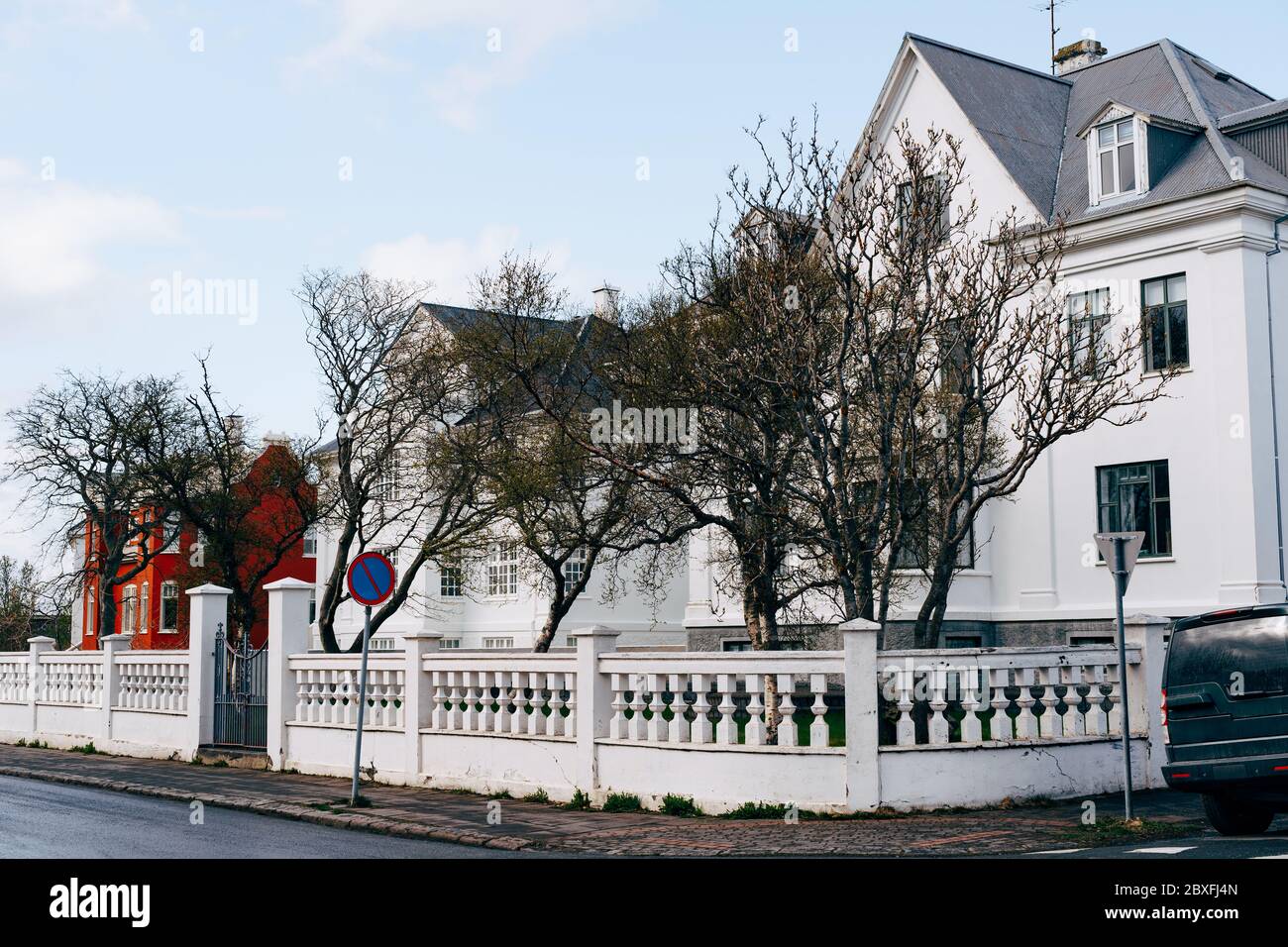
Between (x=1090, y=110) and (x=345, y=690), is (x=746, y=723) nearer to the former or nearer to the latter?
(x=345, y=690)

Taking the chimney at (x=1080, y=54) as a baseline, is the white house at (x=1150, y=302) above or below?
below

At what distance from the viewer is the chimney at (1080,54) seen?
36656mm

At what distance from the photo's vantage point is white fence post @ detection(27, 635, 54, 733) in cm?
2769

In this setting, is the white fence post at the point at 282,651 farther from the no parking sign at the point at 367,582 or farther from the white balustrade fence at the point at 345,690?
the no parking sign at the point at 367,582

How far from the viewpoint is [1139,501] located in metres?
28.3

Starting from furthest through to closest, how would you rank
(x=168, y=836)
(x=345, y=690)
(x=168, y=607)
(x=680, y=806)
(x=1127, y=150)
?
(x=168, y=607) < (x=1127, y=150) < (x=345, y=690) < (x=680, y=806) < (x=168, y=836)

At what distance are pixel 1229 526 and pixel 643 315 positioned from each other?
12.0 metres

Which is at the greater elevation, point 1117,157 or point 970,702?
point 1117,157

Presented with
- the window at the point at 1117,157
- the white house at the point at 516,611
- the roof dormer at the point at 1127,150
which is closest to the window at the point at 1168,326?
the roof dormer at the point at 1127,150

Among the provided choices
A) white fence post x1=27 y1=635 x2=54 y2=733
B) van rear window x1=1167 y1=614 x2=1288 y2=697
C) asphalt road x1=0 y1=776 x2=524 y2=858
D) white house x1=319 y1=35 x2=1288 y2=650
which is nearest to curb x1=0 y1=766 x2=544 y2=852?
asphalt road x1=0 y1=776 x2=524 y2=858

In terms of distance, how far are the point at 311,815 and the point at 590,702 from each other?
3.11 meters

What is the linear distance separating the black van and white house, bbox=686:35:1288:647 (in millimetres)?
14964

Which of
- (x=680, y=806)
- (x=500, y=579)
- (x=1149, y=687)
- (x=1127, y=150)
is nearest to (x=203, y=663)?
(x=680, y=806)
